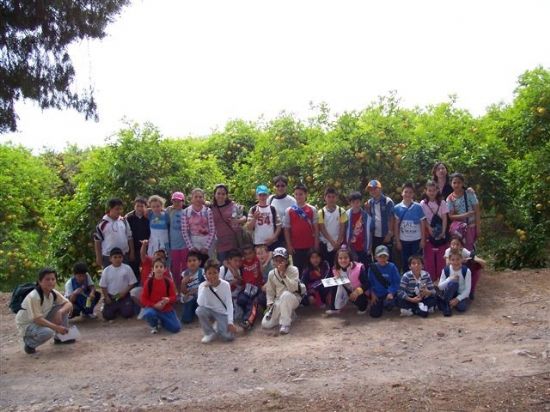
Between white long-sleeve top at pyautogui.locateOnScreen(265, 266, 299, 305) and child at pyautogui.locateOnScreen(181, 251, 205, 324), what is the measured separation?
0.94m

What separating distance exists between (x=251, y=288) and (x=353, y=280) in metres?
1.29

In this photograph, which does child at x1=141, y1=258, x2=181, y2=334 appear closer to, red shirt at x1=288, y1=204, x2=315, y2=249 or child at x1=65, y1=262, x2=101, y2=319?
child at x1=65, y1=262, x2=101, y2=319

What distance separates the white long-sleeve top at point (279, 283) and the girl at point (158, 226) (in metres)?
1.63

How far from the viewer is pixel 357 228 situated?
821 cm

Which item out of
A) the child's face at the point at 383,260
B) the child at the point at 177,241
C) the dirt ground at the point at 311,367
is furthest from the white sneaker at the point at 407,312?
the child at the point at 177,241

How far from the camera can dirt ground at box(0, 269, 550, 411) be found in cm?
511

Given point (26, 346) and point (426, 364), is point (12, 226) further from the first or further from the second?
point (426, 364)

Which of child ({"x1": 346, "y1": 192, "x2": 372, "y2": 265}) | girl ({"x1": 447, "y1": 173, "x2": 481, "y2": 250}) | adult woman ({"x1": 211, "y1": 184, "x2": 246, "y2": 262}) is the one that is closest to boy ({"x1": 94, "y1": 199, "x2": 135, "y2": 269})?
adult woman ({"x1": 211, "y1": 184, "x2": 246, "y2": 262})

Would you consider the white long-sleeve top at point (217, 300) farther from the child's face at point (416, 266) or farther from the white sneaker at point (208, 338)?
the child's face at point (416, 266)

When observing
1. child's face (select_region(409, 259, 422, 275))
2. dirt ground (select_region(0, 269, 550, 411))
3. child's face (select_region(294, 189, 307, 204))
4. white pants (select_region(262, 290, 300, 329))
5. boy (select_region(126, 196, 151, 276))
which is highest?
child's face (select_region(294, 189, 307, 204))

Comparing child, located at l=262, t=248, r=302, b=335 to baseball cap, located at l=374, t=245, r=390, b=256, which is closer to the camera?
child, located at l=262, t=248, r=302, b=335

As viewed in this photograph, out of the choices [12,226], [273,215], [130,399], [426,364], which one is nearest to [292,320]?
[273,215]

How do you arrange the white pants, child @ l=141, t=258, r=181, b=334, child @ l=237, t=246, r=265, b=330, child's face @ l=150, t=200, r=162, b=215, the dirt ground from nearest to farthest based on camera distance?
the dirt ground
the white pants
child @ l=141, t=258, r=181, b=334
child @ l=237, t=246, r=265, b=330
child's face @ l=150, t=200, r=162, b=215

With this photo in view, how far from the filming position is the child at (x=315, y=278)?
7914 millimetres
